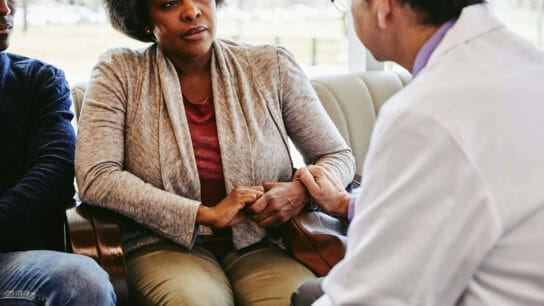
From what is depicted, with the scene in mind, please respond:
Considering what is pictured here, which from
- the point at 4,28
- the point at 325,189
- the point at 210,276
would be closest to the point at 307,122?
the point at 325,189

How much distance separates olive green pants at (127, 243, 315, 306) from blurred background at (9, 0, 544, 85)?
1.02m

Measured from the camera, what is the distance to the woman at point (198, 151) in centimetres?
178

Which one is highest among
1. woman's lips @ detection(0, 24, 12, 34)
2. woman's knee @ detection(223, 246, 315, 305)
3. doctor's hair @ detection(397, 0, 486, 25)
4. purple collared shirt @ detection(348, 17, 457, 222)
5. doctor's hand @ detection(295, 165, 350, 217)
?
doctor's hair @ detection(397, 0, 486, 25)

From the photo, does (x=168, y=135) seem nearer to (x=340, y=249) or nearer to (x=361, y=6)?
(x=340, y=249)

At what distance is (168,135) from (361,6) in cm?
95

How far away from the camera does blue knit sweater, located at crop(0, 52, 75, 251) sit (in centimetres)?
182

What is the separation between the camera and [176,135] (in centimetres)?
186

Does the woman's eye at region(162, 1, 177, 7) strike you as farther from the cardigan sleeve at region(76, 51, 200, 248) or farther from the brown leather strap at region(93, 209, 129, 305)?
the brown leather strap at region(93, 209, 129, 305)

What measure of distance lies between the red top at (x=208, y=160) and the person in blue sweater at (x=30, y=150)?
0.43 metres

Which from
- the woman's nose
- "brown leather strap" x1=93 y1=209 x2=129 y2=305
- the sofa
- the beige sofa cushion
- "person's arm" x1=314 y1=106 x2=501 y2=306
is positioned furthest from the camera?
the beige sofa cushion

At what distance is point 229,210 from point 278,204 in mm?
159

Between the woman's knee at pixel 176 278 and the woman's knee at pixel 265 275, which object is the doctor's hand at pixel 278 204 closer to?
the woman's knee at pixel 265 275

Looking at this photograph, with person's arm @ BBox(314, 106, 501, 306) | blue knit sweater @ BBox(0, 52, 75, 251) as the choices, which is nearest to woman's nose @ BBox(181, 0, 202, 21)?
blue knit sweater @ BBox(0, 52, 75, 251)

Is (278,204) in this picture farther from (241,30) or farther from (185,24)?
(241,30)
